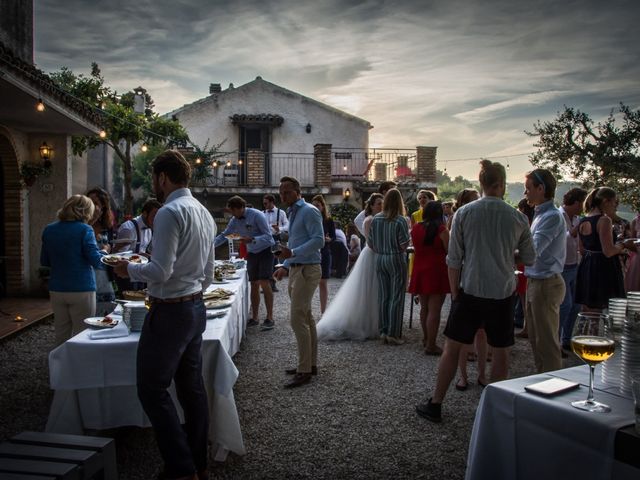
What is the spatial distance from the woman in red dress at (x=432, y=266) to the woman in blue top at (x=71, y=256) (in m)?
A: 3.51

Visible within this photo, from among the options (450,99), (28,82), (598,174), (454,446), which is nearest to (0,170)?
(28,82)

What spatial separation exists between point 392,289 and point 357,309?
2.11 ft

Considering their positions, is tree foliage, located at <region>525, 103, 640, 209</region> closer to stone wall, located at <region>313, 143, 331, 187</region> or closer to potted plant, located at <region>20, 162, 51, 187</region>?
stone wall, located at <region>313, 143, 331, 187</region>

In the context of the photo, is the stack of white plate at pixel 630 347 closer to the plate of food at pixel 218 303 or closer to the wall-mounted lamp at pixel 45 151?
the plate of food at pixel 218 303

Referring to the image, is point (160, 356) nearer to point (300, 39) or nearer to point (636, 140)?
point (300, 39)

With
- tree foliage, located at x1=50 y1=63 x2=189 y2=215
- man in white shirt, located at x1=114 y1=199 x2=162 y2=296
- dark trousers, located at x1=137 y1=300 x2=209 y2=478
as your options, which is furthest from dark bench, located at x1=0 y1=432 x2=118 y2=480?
tree foliage, located at x1=50 y1=63 x2=189 y2=215

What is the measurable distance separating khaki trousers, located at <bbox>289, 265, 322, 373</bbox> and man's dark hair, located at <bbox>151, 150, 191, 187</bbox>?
2051 mm

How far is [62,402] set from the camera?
295cm

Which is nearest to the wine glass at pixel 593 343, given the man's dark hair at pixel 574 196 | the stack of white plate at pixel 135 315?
the stack of white plate at pixel 135 315

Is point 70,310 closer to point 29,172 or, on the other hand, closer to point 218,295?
point 218,295

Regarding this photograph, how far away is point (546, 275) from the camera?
3.85 metres

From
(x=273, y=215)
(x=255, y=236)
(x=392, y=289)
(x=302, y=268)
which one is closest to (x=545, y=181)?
(x=302, y=268)

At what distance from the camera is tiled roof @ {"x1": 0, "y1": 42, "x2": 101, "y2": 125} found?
575 centimetres

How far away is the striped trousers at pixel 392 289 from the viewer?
6.05 m
